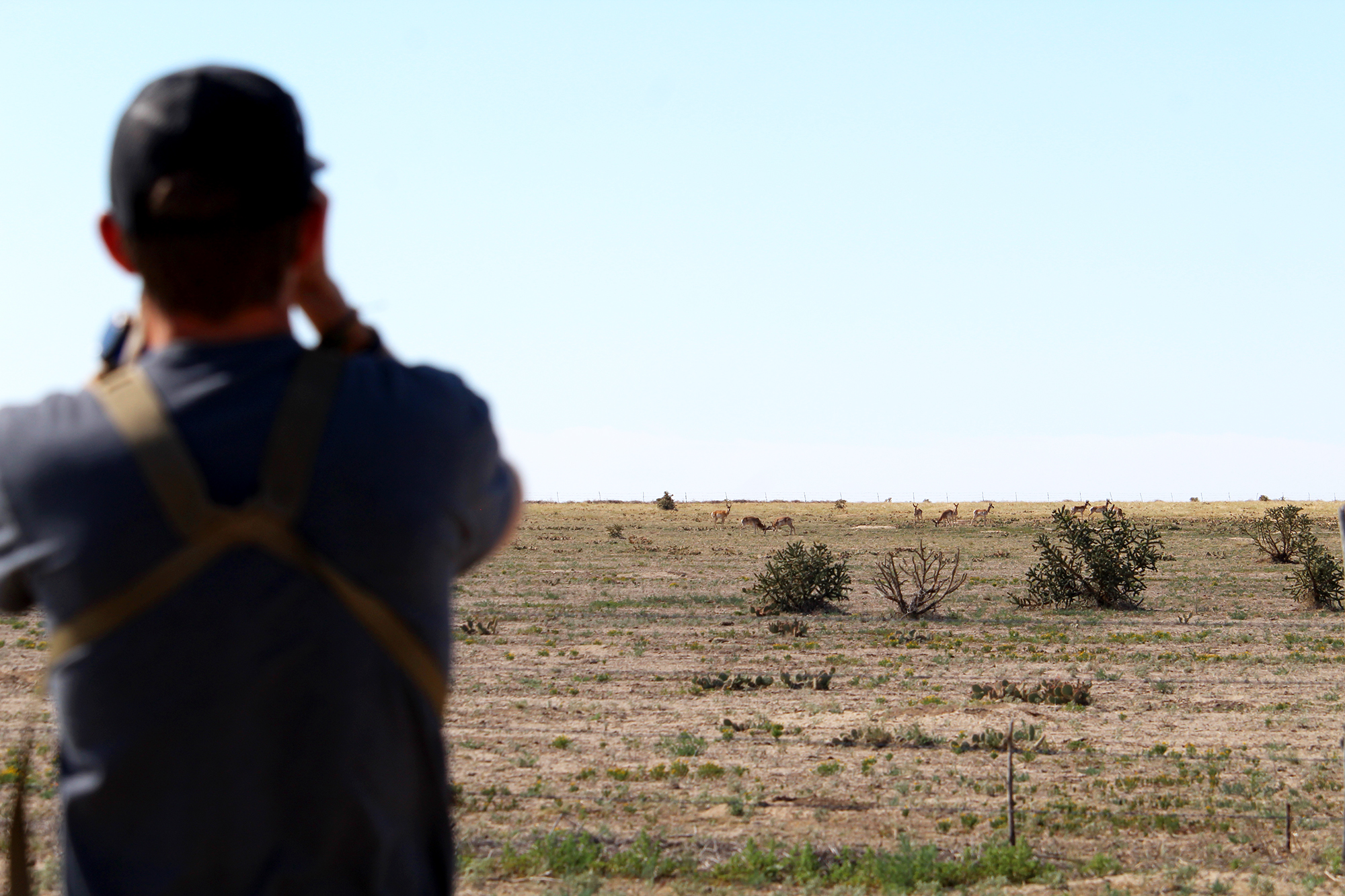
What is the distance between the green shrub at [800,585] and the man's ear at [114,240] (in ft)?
75.3

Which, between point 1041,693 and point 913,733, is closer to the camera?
point 913,733

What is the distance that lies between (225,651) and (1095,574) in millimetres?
26495

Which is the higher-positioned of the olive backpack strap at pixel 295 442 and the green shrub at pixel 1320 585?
the olive backpack strap at pixel 295 442

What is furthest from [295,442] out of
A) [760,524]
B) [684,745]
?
[760,524]

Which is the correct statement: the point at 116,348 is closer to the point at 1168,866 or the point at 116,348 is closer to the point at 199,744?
the point at 199,744

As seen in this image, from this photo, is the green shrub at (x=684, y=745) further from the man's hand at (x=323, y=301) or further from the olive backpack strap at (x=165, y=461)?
the olive backpack strap at (x=165, y=461)

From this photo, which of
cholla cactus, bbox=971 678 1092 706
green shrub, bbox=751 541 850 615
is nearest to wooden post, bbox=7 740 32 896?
cholla cactus, bbox=971 678 1092 706

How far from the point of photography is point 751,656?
1781 centimetres

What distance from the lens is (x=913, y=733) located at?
11.8 metres

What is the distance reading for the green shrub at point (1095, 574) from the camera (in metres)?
25.9

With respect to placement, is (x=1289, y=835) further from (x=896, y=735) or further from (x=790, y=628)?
(x=790, y=628)

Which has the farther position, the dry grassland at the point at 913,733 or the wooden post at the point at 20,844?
the dry grassland at the point at 913,733

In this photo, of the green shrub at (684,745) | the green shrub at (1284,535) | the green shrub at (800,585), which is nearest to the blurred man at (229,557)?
the green shrub at (684,745)

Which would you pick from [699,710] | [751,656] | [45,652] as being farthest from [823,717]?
[45,652]
